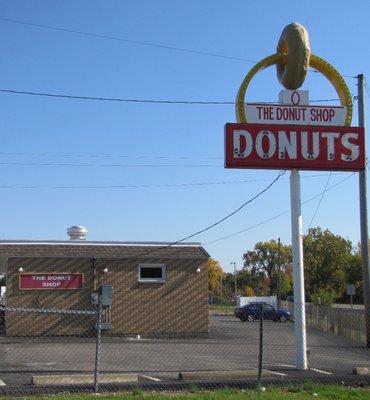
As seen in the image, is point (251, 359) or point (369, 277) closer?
point (251, 359)

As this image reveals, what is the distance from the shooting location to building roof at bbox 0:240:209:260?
26.2 metres

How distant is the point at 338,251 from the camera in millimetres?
77312

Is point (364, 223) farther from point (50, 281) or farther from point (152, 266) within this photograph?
point (50, 281)

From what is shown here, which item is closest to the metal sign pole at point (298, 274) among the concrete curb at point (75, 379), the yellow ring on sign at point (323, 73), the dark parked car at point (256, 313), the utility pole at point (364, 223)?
the yellow ring on sign at point (323, 73)

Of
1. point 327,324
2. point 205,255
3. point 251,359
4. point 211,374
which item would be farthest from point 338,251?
point 211,374

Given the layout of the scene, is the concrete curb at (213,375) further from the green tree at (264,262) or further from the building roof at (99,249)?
the green tree at (264,262)

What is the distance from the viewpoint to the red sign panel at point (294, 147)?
15.1 m

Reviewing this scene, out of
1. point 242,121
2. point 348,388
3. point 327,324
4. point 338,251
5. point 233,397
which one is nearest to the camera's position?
point 233,397

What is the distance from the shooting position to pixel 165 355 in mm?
18672

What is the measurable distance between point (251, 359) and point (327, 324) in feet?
49.0

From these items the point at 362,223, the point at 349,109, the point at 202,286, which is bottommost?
the point at 202,286

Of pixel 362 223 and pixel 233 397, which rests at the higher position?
pixel 362 223

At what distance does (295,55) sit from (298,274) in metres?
5.14

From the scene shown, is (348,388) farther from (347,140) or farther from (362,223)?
(362,223)
